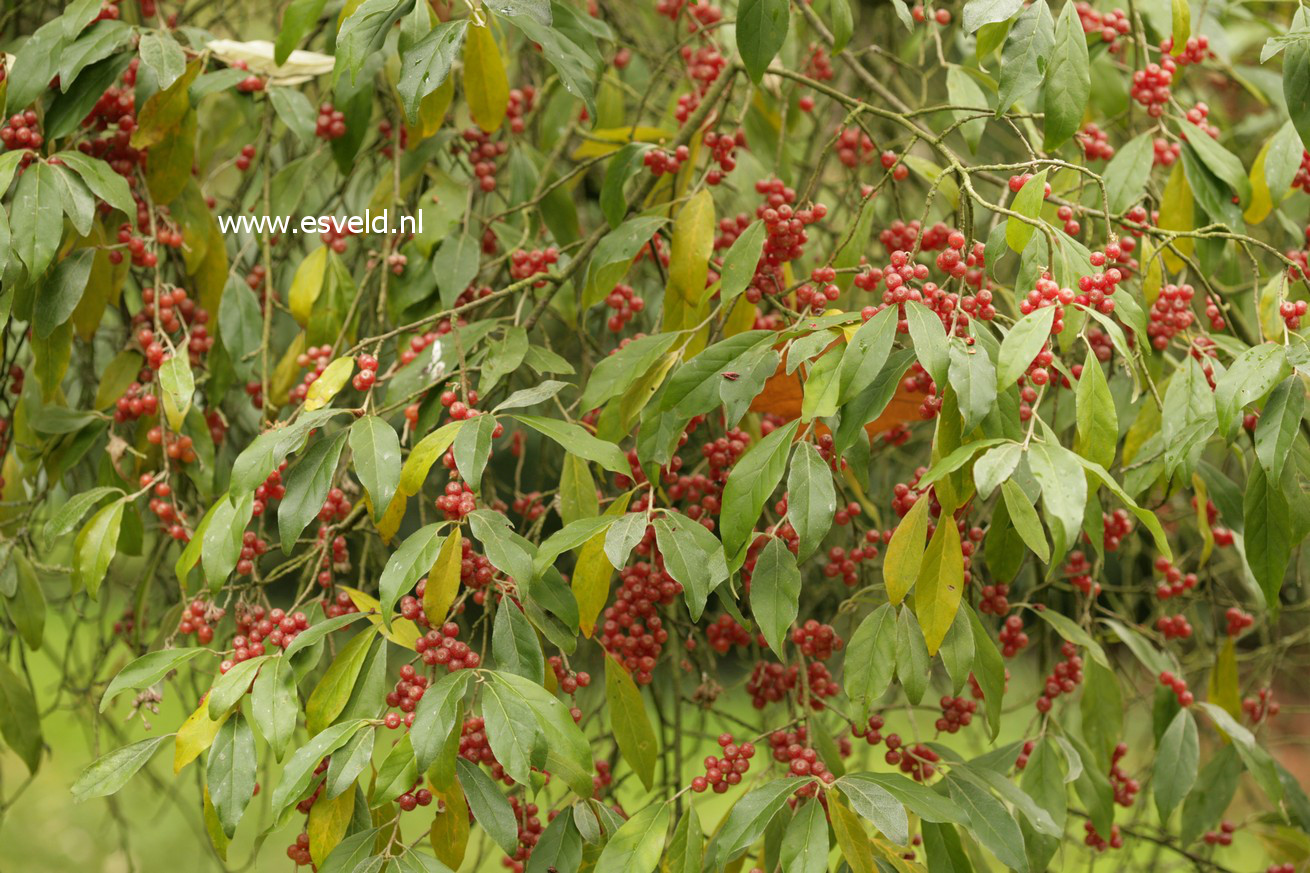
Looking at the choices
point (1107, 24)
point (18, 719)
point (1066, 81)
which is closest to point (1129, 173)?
point (1107, 24)

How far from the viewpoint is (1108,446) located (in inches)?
34.1

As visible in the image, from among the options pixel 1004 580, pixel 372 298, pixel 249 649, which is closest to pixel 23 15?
pixel 372 298

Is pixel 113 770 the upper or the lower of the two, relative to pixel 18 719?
upper

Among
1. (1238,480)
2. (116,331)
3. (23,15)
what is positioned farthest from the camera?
(1238,480)

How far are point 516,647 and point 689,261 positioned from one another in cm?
42

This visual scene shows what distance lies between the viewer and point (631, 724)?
106cm

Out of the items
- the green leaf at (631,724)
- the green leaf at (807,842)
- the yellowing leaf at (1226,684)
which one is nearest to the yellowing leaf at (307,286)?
the green leaf at (631,724)

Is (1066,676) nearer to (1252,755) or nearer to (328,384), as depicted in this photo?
(1252,755)

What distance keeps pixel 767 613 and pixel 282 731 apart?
376 millimetres

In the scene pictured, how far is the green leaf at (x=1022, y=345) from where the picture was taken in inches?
30.2

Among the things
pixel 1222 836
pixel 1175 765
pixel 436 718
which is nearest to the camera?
pixel 436 718

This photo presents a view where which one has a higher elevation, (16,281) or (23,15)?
(23,15)

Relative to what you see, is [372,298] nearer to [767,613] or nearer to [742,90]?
[742,90]

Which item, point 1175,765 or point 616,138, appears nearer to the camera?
point 1175,765
